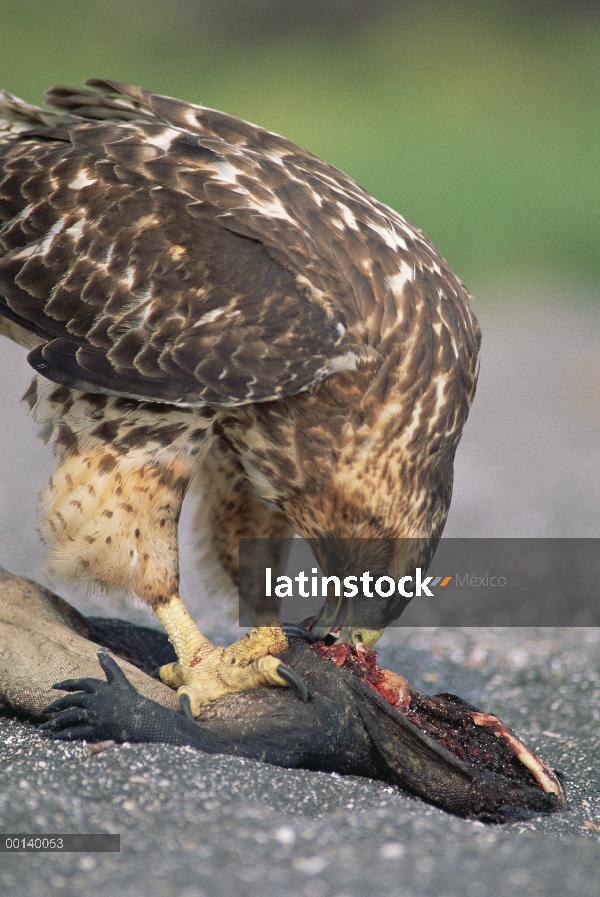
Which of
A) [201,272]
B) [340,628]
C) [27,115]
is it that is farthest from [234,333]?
[27,115]

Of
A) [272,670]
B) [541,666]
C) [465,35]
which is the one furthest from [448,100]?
[272,670]

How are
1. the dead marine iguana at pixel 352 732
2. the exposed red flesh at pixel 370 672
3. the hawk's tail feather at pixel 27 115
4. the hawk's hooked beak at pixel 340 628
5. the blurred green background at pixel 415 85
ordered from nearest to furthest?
the dead marine iguana at pixel 352 732, the exposed red flesh at pixel 370 672, the hawk's hooked beak at pixel 340 628, the hawk's tail feather at pixel 27 115, the blurred green background at pixel 415 85

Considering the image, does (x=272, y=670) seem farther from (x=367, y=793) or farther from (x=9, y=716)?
(x=9, y=716)

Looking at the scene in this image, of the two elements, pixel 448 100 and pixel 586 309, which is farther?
pixel 448 100

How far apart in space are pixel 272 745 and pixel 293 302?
132cm

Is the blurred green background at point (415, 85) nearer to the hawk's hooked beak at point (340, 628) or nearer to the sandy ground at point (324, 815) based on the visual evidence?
the sandy ground at point (324, 815)

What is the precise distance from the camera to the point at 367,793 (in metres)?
2.84

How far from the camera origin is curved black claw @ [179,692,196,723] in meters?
3.26

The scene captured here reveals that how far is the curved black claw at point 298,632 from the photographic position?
11.6 feet

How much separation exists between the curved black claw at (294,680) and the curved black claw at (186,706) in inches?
11.4

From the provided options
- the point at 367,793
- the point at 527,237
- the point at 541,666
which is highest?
the point at 527,237

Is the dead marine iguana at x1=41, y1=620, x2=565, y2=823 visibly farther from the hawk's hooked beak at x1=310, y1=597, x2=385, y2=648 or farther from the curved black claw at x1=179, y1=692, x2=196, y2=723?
the hawk's hooked beak at x1=310, y1=597, x2=385, y2=648

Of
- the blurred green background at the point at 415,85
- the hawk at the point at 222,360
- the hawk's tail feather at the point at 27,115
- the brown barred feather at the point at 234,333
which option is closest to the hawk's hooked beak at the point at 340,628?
the hawk at the point at 222,360

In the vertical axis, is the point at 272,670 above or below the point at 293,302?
below
